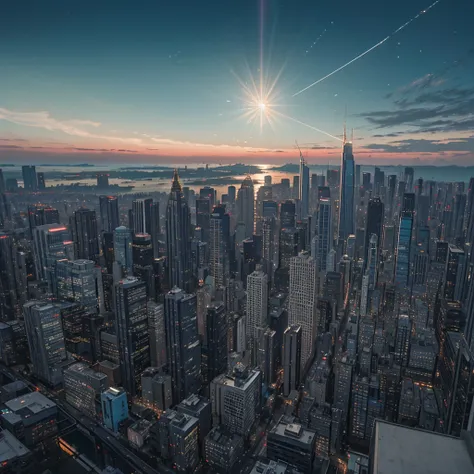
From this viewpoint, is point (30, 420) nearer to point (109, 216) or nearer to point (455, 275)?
point (109, 216)

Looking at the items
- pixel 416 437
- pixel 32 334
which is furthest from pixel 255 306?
pixel 416 437

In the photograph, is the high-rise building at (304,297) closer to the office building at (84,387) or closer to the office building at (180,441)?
the office building at (180,441)

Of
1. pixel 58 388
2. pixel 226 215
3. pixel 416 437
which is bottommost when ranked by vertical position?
pixel 58 388

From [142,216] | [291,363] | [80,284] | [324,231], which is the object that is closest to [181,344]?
[291,363]

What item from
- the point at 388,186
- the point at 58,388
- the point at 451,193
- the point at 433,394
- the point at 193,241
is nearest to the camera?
the point at 433,394

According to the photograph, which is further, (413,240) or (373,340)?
(413,240)

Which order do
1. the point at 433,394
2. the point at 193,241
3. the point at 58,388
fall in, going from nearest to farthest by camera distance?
1. the point at 433,394
2. the point at 58,388
3. the point at 193,241

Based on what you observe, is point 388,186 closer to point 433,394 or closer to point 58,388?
point 433,394
